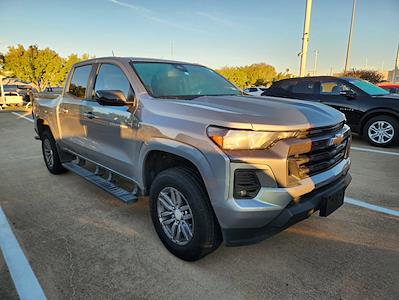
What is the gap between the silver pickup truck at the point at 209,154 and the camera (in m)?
2.17

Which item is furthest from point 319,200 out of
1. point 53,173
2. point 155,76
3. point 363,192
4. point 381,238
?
point 53,173

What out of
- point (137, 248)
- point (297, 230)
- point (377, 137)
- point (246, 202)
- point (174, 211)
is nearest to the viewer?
point (246, 202)

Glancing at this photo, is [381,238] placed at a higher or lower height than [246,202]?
lower

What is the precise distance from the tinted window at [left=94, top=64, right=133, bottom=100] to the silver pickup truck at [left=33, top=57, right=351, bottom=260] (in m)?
0.01

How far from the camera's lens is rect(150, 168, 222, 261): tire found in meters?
2.38

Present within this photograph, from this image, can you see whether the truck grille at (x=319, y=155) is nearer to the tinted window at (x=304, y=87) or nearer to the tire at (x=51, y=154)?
the tire at (x=51, y=154)

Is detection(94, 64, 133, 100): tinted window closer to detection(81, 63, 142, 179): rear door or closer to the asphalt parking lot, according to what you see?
detection(81, 63, 142, 179): rear door

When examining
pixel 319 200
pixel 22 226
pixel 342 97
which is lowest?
pixel 22 226

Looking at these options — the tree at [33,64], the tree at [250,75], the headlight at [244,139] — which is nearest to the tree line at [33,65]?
the tree at [33,64]

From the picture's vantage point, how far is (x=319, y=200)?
7.93ft

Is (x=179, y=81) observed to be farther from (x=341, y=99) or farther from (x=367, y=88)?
(x=367, y=88)

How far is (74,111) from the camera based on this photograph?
4.15m

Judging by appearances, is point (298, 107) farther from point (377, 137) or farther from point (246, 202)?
point (377, 137)

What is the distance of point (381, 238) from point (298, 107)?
5.41ft
